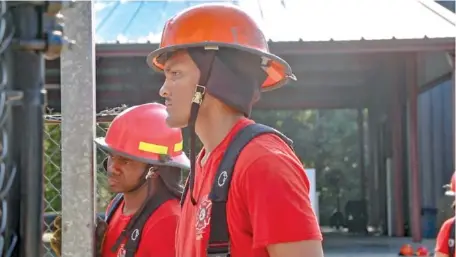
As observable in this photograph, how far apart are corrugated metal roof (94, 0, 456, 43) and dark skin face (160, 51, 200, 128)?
8745 millimetres

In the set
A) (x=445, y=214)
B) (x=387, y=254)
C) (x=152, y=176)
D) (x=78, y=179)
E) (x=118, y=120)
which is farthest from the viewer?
(x=445, y=214)

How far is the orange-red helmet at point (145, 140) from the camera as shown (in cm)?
396

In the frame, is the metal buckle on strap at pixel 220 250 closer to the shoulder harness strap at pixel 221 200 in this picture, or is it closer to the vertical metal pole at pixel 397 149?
the shoulder harness strap at pixel 221 200

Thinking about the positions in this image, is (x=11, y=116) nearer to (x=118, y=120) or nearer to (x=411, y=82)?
(x=118, y=120)

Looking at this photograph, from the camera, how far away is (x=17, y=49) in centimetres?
128

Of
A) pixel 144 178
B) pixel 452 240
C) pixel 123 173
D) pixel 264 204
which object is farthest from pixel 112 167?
pixel 452 240

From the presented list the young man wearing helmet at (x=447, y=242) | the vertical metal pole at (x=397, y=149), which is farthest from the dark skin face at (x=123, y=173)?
the vertical metal pole at (x=397, y=149)

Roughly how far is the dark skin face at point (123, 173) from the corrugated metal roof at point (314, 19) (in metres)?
7.44

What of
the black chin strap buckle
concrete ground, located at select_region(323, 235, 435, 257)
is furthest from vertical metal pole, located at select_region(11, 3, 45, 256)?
concrete ground, located at select_region(323, 235, 435, 257)

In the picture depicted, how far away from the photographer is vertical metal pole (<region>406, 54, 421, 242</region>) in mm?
12602

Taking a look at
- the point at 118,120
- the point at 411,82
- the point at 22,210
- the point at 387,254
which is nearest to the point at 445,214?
the point at 411,82

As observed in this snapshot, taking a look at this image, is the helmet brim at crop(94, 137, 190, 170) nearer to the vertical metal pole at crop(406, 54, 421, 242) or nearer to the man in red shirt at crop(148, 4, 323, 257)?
the man in red shirt at crop(148, 4, 323, 257)

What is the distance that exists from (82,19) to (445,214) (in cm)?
1443

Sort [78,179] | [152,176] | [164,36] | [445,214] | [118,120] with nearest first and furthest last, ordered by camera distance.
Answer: [164,36] → [78,179] → [152,176] → [118,120] → [445,214]
